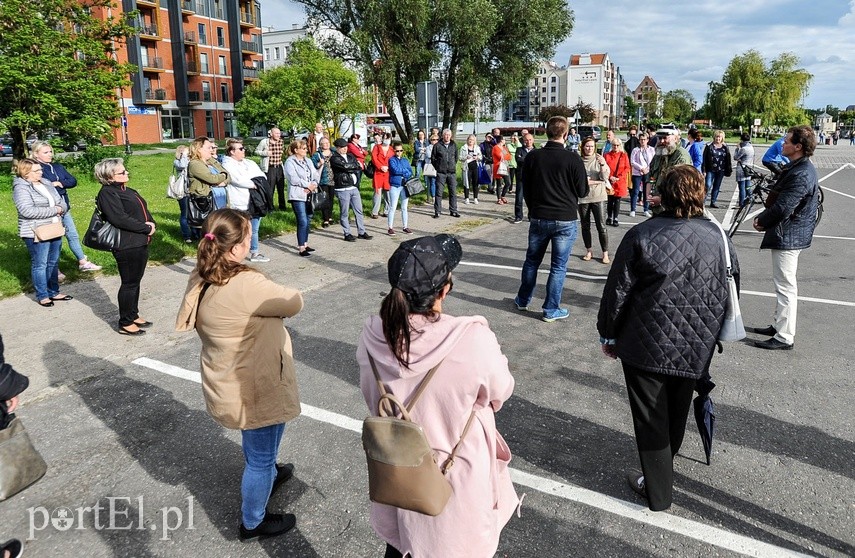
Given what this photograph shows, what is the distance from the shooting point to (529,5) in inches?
1079

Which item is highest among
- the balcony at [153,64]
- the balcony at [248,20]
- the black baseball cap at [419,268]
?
the balcony at [248,20]

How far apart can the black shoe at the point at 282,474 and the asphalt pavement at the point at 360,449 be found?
57 millimetres

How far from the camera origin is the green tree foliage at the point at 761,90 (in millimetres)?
58000

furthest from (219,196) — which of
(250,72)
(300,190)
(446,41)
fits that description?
(250,72)

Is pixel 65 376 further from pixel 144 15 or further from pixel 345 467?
pixel 144 15

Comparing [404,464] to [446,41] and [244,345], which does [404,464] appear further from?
[446,41]

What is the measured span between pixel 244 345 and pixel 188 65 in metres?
65.7

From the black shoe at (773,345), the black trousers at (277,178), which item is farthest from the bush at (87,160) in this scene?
the black shoe at (773,345)

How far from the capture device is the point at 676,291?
2855 millimetres

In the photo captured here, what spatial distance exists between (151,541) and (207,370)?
0.98 metres

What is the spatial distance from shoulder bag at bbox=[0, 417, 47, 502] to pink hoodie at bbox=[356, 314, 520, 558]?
140 centimetres

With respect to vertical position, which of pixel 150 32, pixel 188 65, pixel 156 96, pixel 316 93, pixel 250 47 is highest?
pixel 250 47

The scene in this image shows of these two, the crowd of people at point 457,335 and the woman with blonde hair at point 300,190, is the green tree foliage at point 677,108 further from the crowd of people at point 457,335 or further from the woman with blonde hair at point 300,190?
the crowd of people at point 457,335

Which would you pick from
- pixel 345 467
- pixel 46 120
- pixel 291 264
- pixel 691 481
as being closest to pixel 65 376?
pixel 345 467
